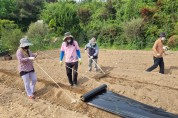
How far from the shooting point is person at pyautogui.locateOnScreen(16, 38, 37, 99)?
7301mm

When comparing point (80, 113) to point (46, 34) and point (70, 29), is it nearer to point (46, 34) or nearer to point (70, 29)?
point (46, 34)

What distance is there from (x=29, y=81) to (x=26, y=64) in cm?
52

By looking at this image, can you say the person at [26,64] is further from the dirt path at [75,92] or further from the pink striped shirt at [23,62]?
the dirt path at [75,92]

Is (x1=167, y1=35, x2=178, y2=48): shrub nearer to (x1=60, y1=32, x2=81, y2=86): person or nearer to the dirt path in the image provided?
the dirt path

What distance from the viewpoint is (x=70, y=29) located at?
23.9m

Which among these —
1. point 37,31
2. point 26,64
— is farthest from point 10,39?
point 26,64

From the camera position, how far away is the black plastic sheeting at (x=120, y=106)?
5.57m

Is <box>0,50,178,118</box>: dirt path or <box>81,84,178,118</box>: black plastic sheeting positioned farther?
<box>0,50,178,118</box>: dirt path

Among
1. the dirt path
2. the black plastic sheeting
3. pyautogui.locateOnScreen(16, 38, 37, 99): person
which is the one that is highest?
pyautogui.locateOnScreen(16, 38, 37, 99): person

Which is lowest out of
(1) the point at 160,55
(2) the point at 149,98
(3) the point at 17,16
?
(2) the point at 149,98

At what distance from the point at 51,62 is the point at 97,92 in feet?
23.8

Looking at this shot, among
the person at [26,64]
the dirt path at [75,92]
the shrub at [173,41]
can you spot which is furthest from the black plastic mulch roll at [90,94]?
the shrub at [173,41]

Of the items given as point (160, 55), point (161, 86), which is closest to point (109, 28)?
point (160, 55)

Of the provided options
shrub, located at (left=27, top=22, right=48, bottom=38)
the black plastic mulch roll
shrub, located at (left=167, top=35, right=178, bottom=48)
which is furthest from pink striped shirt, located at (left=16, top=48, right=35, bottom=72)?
shrub, located at (left=27, top=22, right=48, bottom=38)
